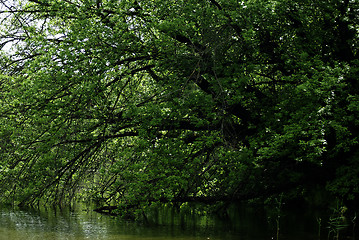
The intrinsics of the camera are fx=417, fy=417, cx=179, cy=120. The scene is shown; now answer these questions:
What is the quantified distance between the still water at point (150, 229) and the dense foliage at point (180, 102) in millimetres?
1710

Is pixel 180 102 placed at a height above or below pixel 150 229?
above

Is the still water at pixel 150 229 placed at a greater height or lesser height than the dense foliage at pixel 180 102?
lesser

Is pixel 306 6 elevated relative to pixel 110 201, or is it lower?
elevated

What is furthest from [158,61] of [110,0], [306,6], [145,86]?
[306,6]

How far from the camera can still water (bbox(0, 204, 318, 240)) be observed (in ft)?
43.9

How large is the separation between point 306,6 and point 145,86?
19.8ft

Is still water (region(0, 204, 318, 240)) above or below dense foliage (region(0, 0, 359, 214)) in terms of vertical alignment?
below

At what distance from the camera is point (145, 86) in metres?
14.9

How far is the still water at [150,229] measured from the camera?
13383 mm

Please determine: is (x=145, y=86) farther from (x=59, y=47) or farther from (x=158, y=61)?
(x=59, y=47)

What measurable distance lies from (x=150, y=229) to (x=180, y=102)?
6582 mm

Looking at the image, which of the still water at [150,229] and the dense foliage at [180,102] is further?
the still water at [150,229]

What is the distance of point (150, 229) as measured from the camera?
15.2 metres

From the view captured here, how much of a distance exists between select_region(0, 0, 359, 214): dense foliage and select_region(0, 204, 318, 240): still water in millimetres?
1710
